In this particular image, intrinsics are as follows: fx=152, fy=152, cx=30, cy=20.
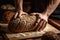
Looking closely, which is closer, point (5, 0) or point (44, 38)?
point (44, 38)

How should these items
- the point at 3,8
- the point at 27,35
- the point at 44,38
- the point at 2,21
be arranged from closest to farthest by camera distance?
1. the point at 44,38
2. the point at 27,35
3. the point at 2,21
4. the point at 3,8

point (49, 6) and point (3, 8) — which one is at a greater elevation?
point (49, 6)

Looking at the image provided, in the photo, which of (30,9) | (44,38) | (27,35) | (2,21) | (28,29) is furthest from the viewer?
(30,9)

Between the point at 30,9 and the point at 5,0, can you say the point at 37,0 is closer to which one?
the point at 30,9

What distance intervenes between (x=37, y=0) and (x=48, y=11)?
3.15 ft

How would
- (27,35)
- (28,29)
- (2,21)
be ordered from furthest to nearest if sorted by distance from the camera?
(2,21) → (28,29) → (27,35)

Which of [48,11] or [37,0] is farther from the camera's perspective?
[37,0]

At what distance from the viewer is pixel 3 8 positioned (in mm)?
2201

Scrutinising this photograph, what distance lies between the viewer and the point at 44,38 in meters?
1.19

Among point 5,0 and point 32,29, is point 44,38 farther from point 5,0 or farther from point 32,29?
point 5,0

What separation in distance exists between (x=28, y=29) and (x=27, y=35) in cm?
15

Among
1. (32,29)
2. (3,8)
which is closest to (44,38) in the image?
(32,29)

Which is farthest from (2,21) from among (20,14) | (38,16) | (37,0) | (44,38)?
(37,0)

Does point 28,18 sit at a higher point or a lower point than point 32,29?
higher
